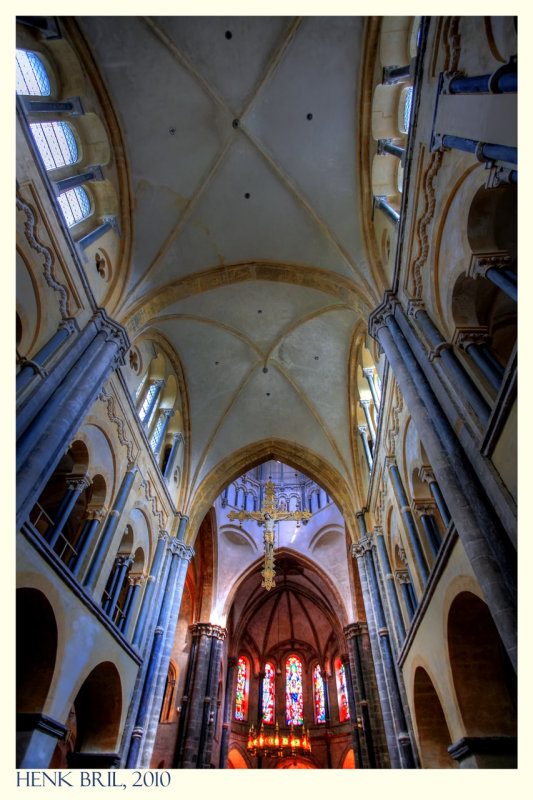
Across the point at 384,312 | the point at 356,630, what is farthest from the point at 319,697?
the point at 384,312

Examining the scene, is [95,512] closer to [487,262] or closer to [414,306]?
[414,306]

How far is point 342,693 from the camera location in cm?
2592

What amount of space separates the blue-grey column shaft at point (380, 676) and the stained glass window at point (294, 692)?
19509mm

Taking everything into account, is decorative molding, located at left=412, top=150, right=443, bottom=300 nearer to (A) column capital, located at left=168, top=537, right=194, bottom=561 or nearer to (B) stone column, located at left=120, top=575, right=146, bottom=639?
(B) stone column, located at left=120, top=575, right=146, bottom=639

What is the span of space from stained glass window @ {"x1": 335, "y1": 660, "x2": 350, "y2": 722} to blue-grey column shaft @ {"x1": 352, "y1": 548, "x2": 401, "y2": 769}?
15271mm

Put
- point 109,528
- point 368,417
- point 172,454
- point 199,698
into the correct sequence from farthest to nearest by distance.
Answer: point 199,698 < point 172,454 < point 368,417 < point 109,528

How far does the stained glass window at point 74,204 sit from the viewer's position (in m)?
9.54

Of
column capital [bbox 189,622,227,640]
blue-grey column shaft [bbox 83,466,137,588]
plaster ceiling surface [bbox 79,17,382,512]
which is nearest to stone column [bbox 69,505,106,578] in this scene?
blue-grey column shaft [bbox 83,466,137,588]

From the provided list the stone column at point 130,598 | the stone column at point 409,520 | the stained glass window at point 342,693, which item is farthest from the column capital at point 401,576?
the stained glass window at point 342,693

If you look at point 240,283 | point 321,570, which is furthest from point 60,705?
point 321,570

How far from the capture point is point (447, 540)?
22.4ft

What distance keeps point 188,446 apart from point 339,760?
2013 cm

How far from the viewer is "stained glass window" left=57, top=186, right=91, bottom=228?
9539 mm

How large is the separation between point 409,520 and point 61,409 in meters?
6.99
